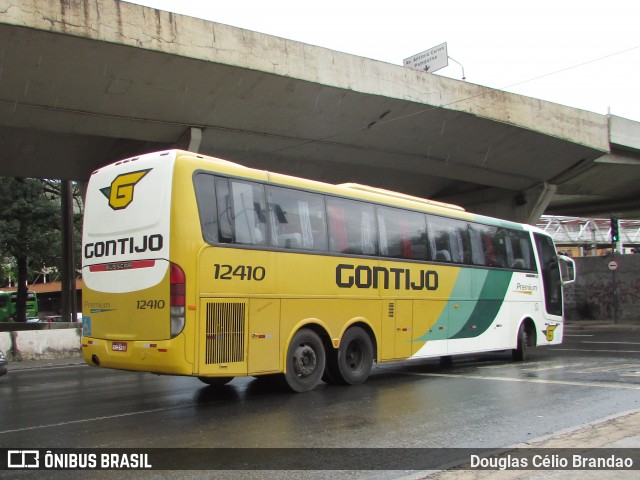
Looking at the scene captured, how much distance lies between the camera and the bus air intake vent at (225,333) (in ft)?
26.2

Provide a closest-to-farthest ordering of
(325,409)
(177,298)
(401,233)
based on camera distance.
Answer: (177,298) → (325,409) → (401,233)

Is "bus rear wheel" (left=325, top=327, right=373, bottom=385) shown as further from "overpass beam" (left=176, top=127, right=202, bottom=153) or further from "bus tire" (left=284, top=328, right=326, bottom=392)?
"overpass beam" (left=176, top=127, right=202, bottom=153)

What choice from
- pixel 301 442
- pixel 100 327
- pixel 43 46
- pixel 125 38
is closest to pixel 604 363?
pixel 301 442

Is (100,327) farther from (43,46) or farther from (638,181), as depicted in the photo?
(638,181)

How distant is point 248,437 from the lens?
6.48 metres

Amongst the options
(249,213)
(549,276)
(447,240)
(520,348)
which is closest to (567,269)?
(549,276)

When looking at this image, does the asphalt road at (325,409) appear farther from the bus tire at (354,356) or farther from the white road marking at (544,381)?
the bus tire at (354,356)

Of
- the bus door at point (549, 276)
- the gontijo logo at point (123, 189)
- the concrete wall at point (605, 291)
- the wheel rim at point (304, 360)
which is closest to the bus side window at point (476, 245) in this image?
the bus door at point (549, 276)

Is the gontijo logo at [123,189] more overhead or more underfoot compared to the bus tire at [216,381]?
more overhead

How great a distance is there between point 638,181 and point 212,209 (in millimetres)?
28682

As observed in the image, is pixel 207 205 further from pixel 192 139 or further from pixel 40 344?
pixel 40 344

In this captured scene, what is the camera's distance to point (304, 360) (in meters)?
9.41

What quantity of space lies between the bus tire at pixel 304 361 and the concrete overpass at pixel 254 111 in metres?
8.68

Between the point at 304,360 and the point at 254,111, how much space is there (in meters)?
10.2
